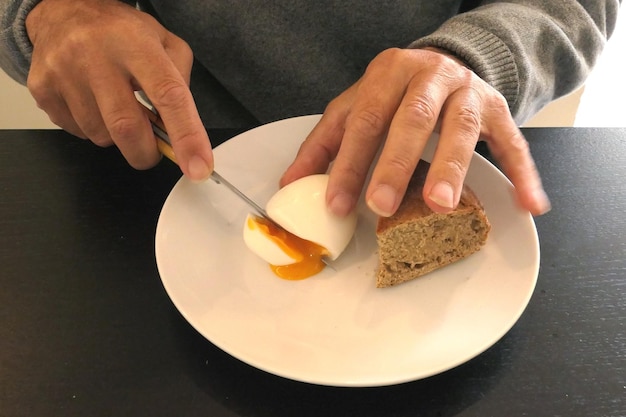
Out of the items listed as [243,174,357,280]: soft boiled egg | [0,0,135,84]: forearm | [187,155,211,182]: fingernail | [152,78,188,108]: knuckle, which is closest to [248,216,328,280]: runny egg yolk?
[243,174,357,280]: soft boiled egg

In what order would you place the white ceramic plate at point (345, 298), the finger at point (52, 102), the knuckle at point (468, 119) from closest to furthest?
the white ceramic plate at point (345, 298) < the knuckle at point (468, 119) < the finger at point (52, 102)

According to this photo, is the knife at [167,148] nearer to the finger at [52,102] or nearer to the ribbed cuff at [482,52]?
the finger at [52,102]

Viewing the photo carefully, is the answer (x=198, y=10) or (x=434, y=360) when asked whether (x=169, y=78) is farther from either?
(x=434, y=360)

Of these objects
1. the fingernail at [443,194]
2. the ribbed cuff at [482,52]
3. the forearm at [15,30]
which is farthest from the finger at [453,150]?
the forearm at [15,30]

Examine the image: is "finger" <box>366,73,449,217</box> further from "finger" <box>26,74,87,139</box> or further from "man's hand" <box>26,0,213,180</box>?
"finger" <box>26,74,87,139</box>

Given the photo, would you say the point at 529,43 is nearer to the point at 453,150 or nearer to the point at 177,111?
the point at 453,150

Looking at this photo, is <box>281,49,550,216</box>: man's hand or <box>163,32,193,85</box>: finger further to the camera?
<box>163,32,193,85</box>: finger
